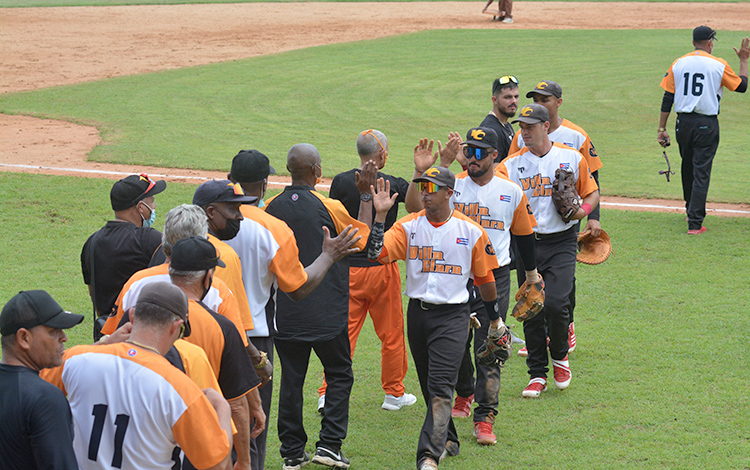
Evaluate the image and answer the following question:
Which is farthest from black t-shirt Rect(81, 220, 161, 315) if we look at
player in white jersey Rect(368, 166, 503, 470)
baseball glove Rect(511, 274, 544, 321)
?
baseball glove Rect(511, 274, 544, 321)

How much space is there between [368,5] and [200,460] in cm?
4178

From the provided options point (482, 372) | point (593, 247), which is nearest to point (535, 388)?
point (482, 372)

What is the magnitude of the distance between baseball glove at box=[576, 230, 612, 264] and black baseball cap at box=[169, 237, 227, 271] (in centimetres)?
460

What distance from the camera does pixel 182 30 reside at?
33438 millimetres

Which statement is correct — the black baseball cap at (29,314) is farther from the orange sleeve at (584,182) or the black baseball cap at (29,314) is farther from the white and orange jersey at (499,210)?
the orange sleeve at (584,182)

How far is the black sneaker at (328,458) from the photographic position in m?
5.54

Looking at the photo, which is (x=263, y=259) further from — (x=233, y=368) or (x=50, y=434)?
(x=50, y=434)

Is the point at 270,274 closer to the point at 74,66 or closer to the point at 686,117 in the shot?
the point at 686,117

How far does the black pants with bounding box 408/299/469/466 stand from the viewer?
209 inches

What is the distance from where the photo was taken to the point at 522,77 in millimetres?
25094

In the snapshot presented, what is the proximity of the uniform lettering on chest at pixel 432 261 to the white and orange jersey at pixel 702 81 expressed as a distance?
7333 millimetres

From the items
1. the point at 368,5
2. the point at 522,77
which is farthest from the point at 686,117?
the point at 368,5

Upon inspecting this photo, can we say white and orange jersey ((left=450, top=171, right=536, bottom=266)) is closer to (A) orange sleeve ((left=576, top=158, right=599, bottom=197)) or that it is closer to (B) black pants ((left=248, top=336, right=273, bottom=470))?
(A) orange sleeve ((left=576, top=158, right=599, bottom=197))

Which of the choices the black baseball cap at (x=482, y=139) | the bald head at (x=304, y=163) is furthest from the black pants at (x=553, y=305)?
the bald head at (x=304, y=163)
